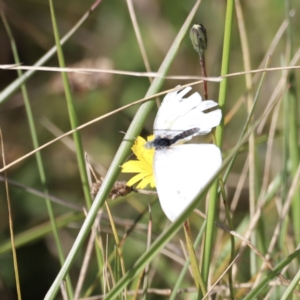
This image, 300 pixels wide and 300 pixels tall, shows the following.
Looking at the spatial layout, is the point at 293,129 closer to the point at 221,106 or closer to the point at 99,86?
the point at 221,106

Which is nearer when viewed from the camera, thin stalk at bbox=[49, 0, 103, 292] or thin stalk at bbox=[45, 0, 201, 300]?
thin stalk at bbox=[45, 0, 201, 300]

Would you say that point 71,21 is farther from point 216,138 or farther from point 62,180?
point 216,138

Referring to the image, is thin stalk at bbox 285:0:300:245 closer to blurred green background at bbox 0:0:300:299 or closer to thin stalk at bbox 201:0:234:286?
thin stalk at bbox 201:0:234:286

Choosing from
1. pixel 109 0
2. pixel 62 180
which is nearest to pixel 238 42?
pixel 109 0

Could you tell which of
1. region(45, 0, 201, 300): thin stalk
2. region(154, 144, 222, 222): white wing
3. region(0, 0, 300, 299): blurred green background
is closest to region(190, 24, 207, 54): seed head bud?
region(45, 0, 201, 300): thin stalk

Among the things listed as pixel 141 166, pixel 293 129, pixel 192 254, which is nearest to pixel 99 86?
pixel 293 129

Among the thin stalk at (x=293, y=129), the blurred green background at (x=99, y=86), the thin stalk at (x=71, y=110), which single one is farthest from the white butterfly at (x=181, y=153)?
the blurred green background at (x=99, y=86)

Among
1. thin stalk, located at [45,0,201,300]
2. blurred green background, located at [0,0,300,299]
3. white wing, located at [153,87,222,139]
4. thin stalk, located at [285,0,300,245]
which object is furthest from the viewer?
blurred green background, located at [0,0,300,299]
